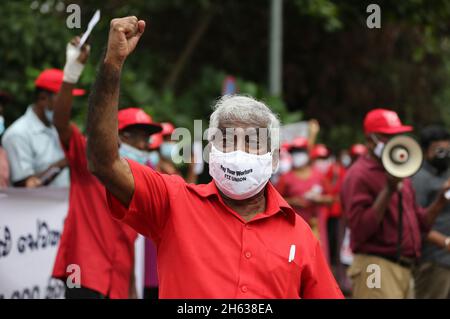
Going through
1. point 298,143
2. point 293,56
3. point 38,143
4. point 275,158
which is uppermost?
point 293,56

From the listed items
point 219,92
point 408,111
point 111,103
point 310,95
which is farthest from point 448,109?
point 111,103

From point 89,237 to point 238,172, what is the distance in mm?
2789

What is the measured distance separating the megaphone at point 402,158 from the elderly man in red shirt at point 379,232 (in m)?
0.17

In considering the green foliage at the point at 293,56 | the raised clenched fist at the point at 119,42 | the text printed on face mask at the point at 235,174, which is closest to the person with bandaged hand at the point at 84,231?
the text printed on face mask at the point at 235,174

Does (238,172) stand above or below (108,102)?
below

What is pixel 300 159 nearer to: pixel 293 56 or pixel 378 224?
pixel 378 224

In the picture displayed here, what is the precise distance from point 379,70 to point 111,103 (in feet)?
79.2

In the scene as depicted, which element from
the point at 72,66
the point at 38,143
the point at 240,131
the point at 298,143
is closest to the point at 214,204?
the point at 240,131

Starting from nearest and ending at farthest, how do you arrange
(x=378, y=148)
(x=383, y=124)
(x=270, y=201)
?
(x=270, y=201)
(x=378, y=148)
(x=383, y=124)

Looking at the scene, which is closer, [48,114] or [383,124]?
[383,124]

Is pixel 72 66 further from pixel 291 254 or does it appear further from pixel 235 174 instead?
pixel 291 254

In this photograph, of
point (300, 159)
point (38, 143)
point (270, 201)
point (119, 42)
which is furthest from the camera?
point (300, 159)

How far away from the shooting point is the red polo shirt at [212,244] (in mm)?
3432

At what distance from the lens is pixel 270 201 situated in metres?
3.72
